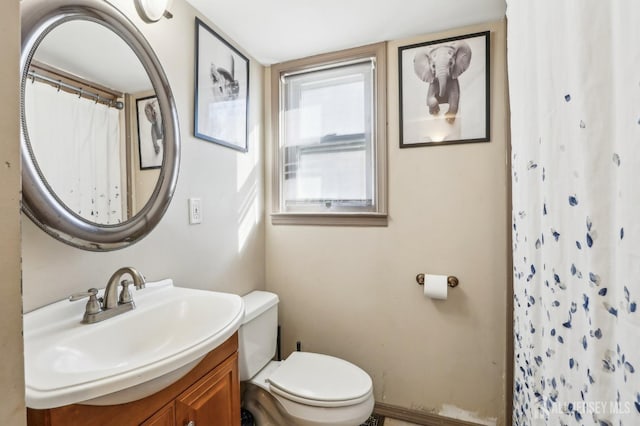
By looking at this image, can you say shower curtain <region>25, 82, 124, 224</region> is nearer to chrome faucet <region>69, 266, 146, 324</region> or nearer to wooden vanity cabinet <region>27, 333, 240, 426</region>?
chrome faucet <region>69, 266, 146, 324</region>

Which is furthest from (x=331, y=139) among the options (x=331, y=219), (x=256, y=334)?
(x=256, y=334)

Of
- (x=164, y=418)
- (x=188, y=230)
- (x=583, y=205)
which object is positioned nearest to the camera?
(x=583, y=205)

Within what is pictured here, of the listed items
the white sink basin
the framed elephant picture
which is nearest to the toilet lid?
the white sink basin

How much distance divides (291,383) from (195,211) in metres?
0.93

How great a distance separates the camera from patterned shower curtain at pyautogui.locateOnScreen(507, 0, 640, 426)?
51cm

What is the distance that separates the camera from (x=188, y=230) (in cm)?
133

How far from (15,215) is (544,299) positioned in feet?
3.89

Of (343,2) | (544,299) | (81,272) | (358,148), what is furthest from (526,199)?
(81,272)

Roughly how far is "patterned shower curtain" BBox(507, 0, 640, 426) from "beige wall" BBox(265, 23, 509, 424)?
0.56m

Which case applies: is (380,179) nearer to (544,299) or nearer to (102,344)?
(544,299)

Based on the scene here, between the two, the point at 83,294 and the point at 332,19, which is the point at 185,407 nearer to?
the point at 83,294

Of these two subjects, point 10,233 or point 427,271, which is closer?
point 10,233

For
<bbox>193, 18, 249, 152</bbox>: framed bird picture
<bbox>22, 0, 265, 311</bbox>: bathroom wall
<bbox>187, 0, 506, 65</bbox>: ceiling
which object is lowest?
<bbox>22, 0, 265, 311</bbox>: bathroom wall

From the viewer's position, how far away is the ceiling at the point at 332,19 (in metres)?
1.37
